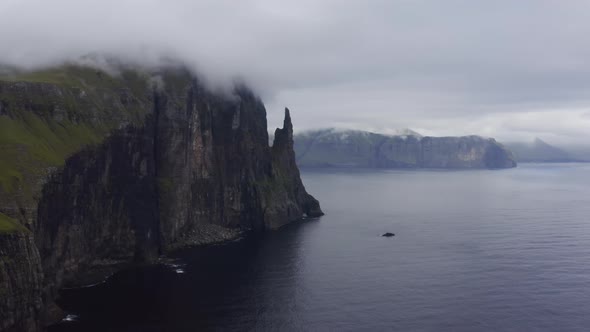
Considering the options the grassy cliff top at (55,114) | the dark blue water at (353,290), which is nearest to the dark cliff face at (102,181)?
the grassy cliff top at (55,114)

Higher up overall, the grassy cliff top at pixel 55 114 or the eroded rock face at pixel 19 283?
the grassy cliff top at pixel 55 114

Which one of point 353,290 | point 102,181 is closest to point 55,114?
point 102,181

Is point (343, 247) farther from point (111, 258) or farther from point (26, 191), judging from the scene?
point (26, 191)

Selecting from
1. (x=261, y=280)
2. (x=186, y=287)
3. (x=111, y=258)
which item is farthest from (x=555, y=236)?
(x=111, y=258)

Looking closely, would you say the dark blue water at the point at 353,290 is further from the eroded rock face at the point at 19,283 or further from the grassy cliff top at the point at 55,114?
the grassy cliff top at the point at 55,114

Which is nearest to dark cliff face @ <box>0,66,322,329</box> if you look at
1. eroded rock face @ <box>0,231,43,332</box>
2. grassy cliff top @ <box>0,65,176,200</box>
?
eroded rock face @ <box>0,231,43,332</box>

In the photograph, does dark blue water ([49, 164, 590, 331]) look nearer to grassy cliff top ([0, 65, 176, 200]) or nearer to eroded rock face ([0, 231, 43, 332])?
eroded rock face ([0, 231, 43, 332])

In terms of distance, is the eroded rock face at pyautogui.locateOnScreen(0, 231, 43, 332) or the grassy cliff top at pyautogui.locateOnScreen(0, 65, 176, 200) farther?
the grassy cliff top at pyautogui.locateOnScreen(0, 65, 176, 200)

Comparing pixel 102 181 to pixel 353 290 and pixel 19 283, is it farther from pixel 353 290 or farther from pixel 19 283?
Result: pixel 353 290
